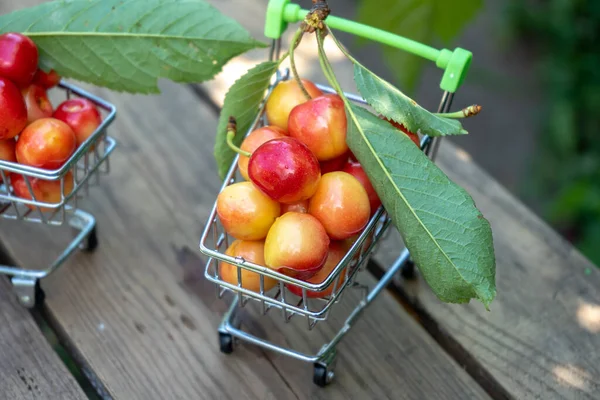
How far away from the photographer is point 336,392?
33.0 inches

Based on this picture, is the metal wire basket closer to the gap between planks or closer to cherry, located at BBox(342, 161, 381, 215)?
cherry, located at BBox(342, 161, 381, 215)

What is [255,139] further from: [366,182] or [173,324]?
[173,324]

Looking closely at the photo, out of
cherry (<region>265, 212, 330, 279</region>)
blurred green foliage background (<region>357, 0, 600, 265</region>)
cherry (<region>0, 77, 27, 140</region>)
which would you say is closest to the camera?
cherry (<region>265, 212, 330, 279</region>)

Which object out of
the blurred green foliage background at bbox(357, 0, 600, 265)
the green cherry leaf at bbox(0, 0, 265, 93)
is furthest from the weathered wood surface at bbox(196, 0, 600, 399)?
the blurred green foliage background at bbox(357, 0, 600, 265)

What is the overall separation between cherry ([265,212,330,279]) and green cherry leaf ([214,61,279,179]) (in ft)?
0.56

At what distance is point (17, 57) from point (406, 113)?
50cm

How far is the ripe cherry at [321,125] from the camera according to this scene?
0.76 metres

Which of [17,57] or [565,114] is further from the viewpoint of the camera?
[565,114]

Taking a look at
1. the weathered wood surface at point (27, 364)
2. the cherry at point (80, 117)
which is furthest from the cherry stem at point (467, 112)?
the weathered wood surface at point (27, 364)

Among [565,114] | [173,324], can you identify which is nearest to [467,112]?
[173,324]

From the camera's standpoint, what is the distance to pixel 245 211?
71 centimetres

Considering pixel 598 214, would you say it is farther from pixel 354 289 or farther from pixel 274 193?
pixel 274 193

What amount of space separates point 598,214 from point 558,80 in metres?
0.56

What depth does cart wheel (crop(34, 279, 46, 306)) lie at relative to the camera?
0.88 meters
